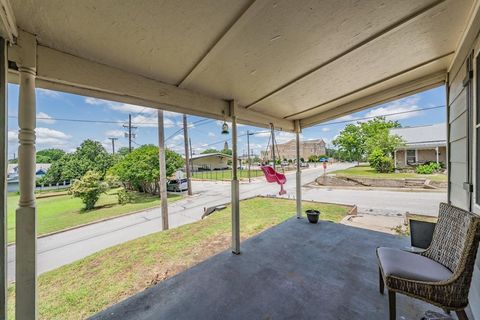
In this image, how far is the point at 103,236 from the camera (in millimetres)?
5688

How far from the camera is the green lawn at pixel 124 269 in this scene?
2.40 m

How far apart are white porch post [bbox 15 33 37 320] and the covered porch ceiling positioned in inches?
5.1

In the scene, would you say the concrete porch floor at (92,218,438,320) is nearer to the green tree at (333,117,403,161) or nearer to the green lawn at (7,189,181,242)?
the green lawn at (7,189,181,242)

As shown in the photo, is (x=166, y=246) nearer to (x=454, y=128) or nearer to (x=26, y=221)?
(x=26, y=221)

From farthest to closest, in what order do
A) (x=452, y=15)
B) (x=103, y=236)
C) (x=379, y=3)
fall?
(x=103, y=236) → (x=452, y=15) → (x=379, y=3)

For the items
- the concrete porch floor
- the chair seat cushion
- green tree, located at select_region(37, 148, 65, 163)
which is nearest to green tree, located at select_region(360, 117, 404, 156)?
the concrete porch floor

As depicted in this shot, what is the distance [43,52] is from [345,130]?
20.3 meters

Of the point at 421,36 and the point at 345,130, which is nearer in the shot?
the point at 421,36

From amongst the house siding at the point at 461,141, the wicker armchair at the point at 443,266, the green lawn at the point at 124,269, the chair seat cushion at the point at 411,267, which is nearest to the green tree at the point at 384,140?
the green lawn at the point at 124,269

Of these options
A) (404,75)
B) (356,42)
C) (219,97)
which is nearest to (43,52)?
(219,97)

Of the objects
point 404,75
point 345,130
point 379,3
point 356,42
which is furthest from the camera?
point 345,130

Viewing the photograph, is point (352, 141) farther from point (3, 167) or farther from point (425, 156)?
point (3, 167)

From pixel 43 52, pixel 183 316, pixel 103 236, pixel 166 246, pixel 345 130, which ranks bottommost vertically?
pixel 103 236

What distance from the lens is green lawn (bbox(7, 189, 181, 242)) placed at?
6.84m
